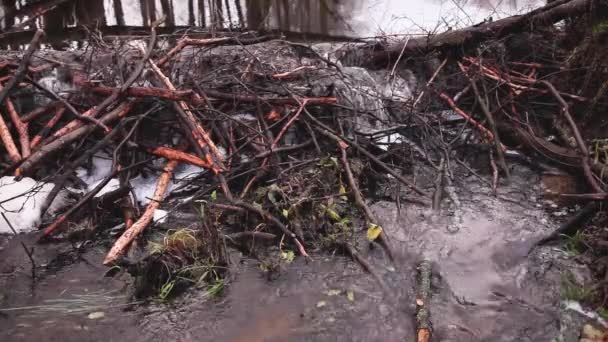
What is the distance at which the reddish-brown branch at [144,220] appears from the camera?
363 centimetres

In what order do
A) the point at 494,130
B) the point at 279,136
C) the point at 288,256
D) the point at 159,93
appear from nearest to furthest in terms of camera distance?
1. the point at 288,256
2. the point at 159,93
3. the point at 279,136
4. the point at 494,130

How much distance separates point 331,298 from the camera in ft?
11.3

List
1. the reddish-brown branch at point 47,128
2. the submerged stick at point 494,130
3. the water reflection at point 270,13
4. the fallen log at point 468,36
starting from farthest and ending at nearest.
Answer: the water reflection at point 270,13 → the fallen log at point 468,36 → the submerged stick at point 494,130 → the reddish-brown branch at point 47,128

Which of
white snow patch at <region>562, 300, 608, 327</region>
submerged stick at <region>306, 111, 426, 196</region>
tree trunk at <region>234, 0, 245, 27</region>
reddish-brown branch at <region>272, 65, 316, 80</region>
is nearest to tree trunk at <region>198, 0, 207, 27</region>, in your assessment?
tree trunk at <region>234, 0, 245, 27</region>

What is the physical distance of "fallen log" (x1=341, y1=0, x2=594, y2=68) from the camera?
564 cm

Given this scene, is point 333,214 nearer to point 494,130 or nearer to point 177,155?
point 177,155

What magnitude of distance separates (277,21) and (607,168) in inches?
286

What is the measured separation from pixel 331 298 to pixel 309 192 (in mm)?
1007

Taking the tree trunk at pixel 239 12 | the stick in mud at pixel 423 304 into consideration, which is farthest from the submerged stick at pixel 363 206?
the tree trunk at pixel 239 12

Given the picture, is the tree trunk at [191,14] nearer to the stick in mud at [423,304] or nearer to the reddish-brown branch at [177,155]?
the reddish-brown branch at [177,155]

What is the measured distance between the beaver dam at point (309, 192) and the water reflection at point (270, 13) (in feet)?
9.17

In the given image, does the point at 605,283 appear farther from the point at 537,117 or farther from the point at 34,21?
the point at 34,21

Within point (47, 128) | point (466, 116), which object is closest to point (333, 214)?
point (466, 116)

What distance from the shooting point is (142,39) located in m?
5.78
